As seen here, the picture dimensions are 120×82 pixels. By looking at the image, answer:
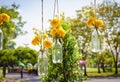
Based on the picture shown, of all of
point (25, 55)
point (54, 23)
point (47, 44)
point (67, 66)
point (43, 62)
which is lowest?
point (25, 55)

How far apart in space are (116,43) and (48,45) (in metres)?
36.0

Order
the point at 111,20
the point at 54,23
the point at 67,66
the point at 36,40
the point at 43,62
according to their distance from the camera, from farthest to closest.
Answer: the point at 111,20 → the point at 67,66 → the point at 43,62 → the point at 36,40 → the point at 54,23

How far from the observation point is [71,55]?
6.47 meters

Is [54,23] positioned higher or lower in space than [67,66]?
higher

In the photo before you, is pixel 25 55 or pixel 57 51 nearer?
pixel 57 51

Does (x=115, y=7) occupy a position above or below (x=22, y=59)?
above

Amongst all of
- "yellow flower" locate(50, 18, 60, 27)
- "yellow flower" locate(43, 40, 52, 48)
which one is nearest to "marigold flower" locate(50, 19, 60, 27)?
"yellow flower" locate(50, 18, 60, 27)

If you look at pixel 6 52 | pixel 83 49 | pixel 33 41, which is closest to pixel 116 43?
pixel 83 49

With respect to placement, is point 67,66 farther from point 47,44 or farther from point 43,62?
point 47,44

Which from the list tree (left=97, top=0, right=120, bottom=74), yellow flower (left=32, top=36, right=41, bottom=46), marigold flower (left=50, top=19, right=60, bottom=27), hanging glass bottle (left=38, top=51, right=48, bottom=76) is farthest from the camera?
tree (left=97, top=0, right=120, bottom=74)

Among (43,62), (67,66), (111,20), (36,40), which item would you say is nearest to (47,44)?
(36,40)

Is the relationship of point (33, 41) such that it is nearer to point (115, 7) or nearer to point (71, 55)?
point (71, 55)

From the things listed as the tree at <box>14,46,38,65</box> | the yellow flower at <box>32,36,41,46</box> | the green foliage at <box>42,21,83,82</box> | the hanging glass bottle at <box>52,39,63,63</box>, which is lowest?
the tree at <box>14,46,38,65</box>

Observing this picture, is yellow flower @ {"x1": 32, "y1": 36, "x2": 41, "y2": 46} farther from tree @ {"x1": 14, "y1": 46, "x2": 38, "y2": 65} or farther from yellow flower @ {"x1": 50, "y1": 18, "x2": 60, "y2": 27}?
tree @ {"x1": 14, "y1": 46, "x2": 38, "y2": 65}
